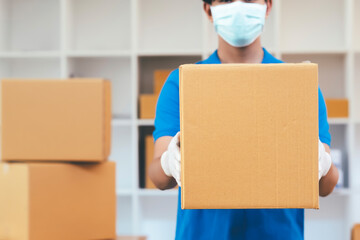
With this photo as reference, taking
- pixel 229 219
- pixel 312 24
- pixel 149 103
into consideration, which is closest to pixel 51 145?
pixel 229 219

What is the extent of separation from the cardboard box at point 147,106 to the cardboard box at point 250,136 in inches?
74.3

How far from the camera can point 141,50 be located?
2.76 m

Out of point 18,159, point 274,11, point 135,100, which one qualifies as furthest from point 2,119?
point 274,11

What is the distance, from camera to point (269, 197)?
2.68ft

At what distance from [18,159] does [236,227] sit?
73 cm

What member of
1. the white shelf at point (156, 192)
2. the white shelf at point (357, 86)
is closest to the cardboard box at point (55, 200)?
the white shelf at point (156, 192)

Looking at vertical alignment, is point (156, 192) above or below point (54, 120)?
below

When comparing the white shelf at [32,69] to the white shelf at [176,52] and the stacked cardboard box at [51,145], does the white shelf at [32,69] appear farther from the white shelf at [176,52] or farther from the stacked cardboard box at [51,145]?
the stacked cardboard box at [51,145]

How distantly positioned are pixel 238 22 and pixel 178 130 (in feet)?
0.97

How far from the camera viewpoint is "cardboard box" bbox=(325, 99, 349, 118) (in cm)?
263

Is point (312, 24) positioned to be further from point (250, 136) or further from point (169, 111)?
point (250, 136)

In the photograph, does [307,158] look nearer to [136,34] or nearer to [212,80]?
[212,80]

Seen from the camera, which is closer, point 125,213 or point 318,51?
point 318,51

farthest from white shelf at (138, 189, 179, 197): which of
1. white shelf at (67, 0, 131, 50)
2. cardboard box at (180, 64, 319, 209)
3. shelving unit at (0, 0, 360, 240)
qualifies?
cardboard box at (180, 64, 319, 209)
